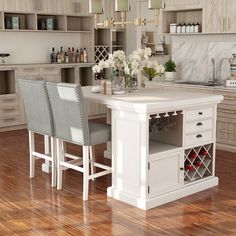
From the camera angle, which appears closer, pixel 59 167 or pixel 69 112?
pixel 69 112

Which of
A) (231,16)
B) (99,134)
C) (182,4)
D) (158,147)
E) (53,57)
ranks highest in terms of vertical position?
(182,4)

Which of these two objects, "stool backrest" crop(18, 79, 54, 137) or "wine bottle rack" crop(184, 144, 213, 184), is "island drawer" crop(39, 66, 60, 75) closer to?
"stool backrest" crop(18, 79, 54, 137)

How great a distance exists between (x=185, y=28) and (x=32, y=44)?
273 centimetres

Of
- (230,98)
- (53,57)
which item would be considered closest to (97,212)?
(230,98)

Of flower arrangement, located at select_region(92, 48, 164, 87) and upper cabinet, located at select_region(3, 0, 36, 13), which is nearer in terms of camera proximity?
flower arrangement, located at select_region(92, 48, 164, 87)

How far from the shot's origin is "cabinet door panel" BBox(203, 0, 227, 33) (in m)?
5.85

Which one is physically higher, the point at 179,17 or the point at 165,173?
the point at 179,17

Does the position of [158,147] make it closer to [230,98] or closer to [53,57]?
[230,98]

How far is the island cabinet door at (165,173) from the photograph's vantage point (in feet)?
12.3

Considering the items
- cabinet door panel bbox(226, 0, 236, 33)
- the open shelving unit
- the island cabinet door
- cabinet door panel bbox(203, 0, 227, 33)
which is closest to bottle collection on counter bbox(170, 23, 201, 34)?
the open shelving unit

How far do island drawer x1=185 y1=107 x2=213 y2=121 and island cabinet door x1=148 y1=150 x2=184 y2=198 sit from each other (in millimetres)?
322

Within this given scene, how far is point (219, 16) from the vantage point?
588cm

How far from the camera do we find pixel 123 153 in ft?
12.6

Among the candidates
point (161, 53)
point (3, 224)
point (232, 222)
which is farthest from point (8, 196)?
point (161, 53)
